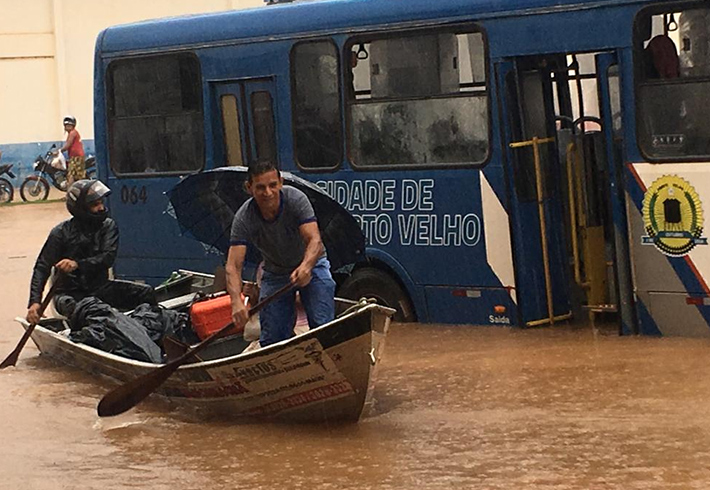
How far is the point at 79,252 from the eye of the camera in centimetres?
1108

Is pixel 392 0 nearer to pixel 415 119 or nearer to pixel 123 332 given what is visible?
pixel 415 119

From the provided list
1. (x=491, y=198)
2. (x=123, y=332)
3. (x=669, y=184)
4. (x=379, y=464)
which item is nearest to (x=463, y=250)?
(x=491, y=198)

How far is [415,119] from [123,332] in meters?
2.74

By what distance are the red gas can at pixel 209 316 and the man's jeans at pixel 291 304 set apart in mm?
1759

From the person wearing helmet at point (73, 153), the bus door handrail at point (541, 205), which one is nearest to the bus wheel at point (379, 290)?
the bus door handrail at point (541, 205)

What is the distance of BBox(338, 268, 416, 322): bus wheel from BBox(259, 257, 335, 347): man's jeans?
2.57m

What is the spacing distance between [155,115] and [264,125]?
139cm

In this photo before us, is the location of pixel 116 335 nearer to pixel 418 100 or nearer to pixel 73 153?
pixel 418 100

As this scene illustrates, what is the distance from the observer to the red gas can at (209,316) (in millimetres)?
10852

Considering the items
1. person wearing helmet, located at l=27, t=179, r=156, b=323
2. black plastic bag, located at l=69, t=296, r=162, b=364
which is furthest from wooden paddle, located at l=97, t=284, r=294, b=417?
person wearing helmet, located at l=27, t=179, r=156, b=323

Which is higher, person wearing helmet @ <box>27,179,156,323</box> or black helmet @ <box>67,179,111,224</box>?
black helmet @ <box>67,179,111,224</box>

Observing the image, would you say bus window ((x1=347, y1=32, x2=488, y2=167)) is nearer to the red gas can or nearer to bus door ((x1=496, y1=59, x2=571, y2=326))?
bus door ((x1=496, y1=59, x2=571, y2=326))

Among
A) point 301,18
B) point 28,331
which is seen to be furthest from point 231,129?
point 28,331

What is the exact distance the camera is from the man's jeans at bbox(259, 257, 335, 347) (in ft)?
28.7
